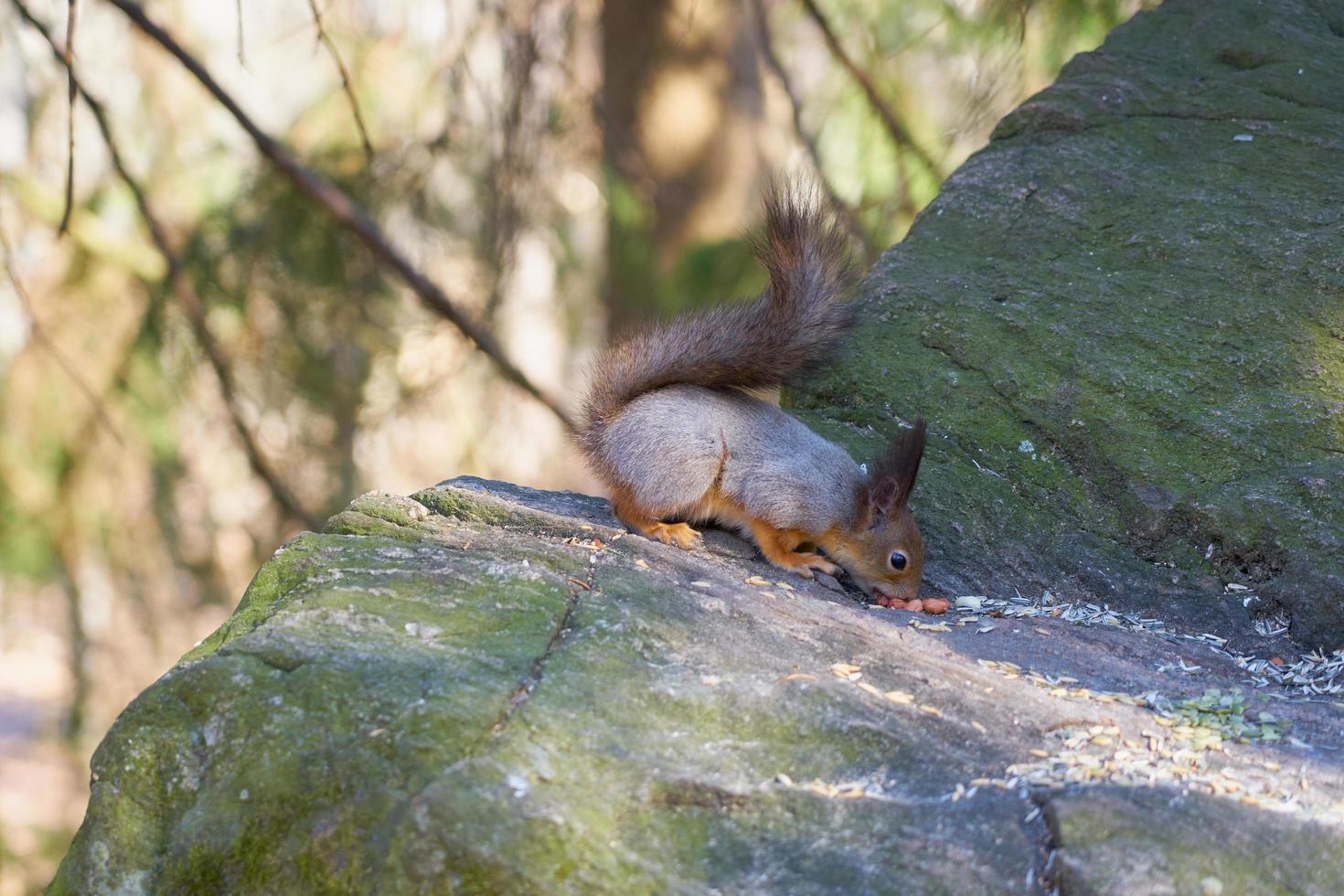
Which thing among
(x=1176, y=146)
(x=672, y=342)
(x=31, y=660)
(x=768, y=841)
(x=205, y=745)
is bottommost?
(x=768, y=841)

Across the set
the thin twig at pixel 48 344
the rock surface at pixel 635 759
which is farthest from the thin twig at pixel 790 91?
the rock surface at pixel 635 759

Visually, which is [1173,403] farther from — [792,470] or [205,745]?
[205,745]

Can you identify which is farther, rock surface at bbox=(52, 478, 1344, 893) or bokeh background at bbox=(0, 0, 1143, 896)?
bokeh background at bbox=(0, 0, 1143, 896)

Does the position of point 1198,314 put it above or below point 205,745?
above

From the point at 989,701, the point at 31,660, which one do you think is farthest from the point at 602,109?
the point at 31,660

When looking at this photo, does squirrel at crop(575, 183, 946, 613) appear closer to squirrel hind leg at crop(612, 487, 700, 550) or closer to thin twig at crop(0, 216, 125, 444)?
squirrel hind leg at crop(612, 487, 700, 550)

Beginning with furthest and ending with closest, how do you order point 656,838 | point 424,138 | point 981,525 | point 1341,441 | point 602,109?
point 602,109 → point 424,138 → point 981,525 → point 1341,441 → point 656,838

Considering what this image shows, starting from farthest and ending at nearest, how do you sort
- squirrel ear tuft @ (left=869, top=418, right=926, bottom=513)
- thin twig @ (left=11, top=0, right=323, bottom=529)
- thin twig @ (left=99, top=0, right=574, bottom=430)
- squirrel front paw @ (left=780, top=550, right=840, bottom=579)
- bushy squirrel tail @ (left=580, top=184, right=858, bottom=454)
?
thin twig @ (left=11, top=0, right=323, bottom=529) → thin twig @ (left=99, top=0, right=574, bottom=430) → bushy squirrel tail @ (left=580, top=184, right=858, bottom=454) → squirrel front paw @ (left=780, top=550, right=840, bottom=579) → squirrel ear tuft @ (left=869, top=418, right=926, bottom=513)

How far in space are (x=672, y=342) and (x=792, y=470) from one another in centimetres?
43

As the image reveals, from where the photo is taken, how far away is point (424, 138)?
4.98m

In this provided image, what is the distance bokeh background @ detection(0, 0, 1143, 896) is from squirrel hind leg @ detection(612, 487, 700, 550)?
5.37ft

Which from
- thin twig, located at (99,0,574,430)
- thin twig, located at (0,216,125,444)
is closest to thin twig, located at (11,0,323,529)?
thin twig, located at (99,0,574,430)

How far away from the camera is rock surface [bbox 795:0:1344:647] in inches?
115

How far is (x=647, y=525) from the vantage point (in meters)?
2.94
